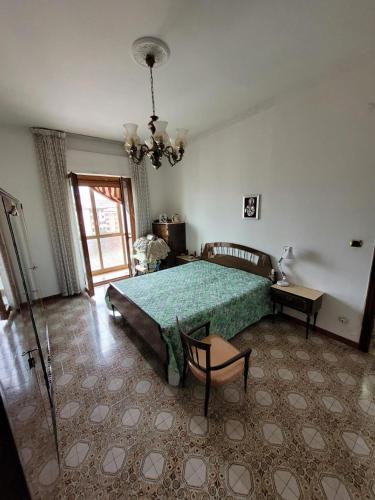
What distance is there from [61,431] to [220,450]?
1253mm

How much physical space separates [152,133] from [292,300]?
101 inches

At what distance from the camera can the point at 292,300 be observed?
2672 mm

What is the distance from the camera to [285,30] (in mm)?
1656

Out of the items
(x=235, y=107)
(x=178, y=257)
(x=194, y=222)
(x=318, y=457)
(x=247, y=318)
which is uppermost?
(x=235, y=107)

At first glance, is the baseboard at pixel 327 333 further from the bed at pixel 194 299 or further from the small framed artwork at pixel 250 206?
the small framed artwork at pixel 250 206

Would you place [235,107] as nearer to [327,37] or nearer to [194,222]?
[327,37]

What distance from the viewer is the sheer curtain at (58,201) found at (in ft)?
11.6

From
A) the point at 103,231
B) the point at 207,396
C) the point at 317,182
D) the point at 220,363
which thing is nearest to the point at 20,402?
the point at 207,396

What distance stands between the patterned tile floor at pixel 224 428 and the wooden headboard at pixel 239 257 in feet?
3.68

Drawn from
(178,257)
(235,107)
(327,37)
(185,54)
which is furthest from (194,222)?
(327,37)

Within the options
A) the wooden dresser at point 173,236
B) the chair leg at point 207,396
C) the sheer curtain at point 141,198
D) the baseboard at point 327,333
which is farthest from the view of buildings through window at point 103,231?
the chair leg at point 207,396

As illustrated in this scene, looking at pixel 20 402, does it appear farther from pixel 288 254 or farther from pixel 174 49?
pixel 288 254

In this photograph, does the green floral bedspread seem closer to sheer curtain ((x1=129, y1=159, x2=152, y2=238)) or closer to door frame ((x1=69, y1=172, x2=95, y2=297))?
door frame ((x1=69, y1=172, x2=95, y2=297))

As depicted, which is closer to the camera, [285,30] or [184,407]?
[285,30]
